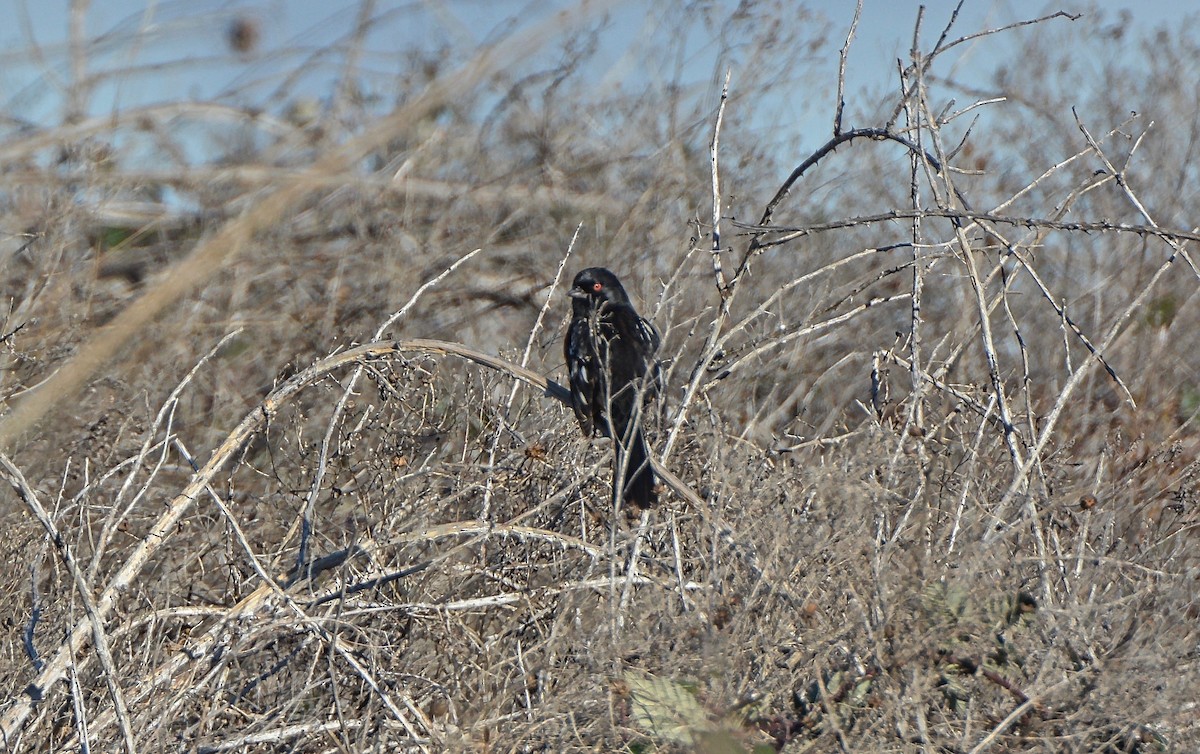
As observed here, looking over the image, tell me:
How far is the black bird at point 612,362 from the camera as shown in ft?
14.3

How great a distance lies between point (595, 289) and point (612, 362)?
2.22ft

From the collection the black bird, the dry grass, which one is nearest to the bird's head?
the black bird

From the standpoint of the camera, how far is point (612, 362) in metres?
5.28

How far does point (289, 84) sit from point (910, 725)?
106 inches

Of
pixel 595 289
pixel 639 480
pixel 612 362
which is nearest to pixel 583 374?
pixel 612 362

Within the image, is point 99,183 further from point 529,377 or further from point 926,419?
point 926,419

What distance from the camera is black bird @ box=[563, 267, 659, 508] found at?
171 inches

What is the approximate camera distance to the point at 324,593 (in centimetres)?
385

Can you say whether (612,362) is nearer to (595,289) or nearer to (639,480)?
(595,289)

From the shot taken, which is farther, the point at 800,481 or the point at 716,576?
the point at 800,481

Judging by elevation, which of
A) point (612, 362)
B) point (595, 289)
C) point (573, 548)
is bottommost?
point (573, 548)

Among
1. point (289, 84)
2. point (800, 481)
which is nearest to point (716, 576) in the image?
point (800, 481)

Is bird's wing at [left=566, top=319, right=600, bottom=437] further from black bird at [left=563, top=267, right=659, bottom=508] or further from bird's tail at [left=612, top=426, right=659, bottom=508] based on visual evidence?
bird's tail at [left=612, top=426, right=659, bottom=508]

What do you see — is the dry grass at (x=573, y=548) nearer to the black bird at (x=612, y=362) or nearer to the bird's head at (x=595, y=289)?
the black bird at (x=612, y=362)
